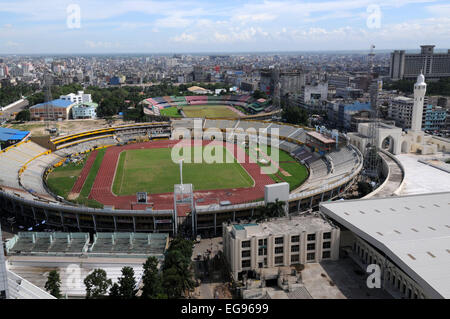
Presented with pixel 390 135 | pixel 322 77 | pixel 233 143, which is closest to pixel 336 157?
pixel 390 135

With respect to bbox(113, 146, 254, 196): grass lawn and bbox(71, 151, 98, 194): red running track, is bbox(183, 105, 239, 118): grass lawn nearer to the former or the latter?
bbox(113, 146, 254, 196): grass lawn

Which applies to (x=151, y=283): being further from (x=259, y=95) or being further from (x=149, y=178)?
(x=259, y=95)

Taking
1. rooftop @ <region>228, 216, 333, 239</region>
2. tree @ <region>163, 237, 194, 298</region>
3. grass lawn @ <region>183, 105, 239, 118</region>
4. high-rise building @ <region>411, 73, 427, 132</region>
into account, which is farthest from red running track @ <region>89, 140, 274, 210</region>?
grass lawn @ <region>183, 105, 239, 118</region>

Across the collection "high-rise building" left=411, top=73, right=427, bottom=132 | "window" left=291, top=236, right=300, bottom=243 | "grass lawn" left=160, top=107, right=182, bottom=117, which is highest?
"high-rise building" left=411, top=73, right=427, bottom=132

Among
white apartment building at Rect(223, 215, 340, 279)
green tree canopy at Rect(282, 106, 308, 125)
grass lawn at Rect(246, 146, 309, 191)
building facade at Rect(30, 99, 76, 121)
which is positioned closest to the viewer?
white apartment building at Rect(223, 215, 340, 279)

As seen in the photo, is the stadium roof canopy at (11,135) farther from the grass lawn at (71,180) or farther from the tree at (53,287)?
the tree at (53,287)

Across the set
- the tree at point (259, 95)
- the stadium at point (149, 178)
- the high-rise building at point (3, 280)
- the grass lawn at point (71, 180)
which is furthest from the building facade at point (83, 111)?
the high-rise building at point (3, 280)

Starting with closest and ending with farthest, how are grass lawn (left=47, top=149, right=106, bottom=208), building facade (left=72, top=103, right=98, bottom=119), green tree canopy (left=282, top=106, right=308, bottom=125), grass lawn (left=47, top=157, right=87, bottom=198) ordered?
1. grass lawn (left=47, top=149, right=106, bottom=208)
2. grass lawn (left=47, top=157, right=87, bottom=198)
3. green tree canopy (left=282, top=106, right=308, bottom=125)
4. building facade (left=72, top=103, right=98, bottom=119)
